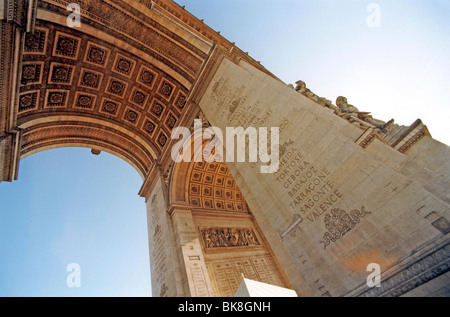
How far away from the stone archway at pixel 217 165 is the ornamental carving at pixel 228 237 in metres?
0.07

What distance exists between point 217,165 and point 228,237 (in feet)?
13.8

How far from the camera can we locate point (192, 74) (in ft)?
38.0

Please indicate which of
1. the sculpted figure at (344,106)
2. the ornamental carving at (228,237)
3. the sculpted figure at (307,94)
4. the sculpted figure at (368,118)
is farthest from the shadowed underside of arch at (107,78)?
the sculpted figure at (368,118)

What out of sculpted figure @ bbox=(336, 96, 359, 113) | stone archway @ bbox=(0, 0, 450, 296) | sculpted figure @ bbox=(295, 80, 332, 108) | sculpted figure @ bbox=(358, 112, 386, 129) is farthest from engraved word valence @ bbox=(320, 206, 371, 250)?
sculpted figure @ bbox=(295, 80, 332, 108)

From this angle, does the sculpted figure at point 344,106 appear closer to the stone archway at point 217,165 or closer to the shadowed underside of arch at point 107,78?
the stone archway at point 217,165

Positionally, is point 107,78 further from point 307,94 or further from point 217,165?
point 307,94

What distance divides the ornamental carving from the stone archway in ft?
0.23

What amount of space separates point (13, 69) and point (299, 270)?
1029 cm

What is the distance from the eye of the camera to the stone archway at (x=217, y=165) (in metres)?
4.08

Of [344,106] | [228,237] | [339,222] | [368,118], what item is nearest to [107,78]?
[228,237]

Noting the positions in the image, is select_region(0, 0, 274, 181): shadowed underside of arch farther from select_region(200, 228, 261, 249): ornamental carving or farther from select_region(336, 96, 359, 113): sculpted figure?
select_region(336, 96, 359, 113): sculpted figure

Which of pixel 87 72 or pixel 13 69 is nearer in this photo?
pixel 13 69
